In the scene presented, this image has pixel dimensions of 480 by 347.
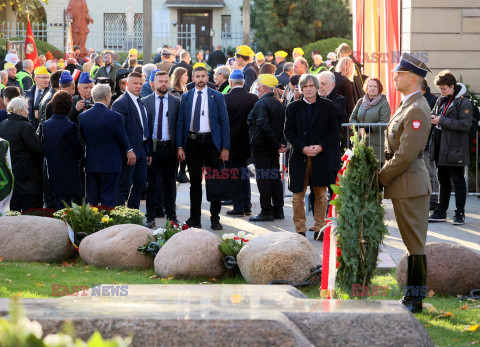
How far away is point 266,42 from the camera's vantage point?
124ft

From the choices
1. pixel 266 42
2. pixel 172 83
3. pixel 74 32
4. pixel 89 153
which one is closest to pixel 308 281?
pixel 89 153

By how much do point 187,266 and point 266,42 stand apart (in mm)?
30020

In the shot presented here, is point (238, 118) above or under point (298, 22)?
under

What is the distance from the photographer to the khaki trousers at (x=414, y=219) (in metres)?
6.95

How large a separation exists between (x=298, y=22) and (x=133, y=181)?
26.4m

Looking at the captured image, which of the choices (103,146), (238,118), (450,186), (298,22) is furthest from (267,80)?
(298,22)

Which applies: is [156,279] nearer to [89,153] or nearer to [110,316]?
[89,153]

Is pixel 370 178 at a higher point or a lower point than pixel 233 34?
lower

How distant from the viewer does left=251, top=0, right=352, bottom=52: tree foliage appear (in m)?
36.8

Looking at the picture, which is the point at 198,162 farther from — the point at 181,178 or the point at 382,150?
the point at 181,178

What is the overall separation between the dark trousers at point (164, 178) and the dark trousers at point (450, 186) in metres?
3.89

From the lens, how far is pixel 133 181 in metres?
11.7

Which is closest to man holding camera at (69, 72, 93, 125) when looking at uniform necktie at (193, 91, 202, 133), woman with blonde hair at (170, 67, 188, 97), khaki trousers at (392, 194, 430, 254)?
uniform necktie at (193, 91, 202, 133)

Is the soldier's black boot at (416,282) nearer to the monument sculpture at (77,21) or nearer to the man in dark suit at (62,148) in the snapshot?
the man in dark suit at (62,148)
